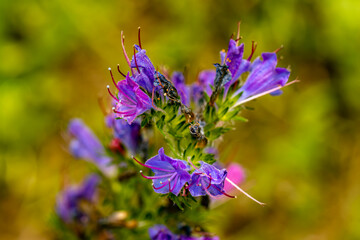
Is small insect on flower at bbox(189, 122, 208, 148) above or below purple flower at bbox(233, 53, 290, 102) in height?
below

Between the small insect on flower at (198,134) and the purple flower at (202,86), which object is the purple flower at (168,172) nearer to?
the small insect on flower at (198,134)

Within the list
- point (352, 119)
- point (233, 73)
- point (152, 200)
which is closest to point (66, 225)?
point (152, 200)

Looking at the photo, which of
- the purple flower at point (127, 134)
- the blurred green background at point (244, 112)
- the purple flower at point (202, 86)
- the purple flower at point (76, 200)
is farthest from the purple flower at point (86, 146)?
the blurred green background at point (244, 112)

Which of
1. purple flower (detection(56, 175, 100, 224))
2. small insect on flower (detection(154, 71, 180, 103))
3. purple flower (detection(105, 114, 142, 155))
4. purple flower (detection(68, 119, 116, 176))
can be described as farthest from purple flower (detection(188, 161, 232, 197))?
purple flower (detection(56, 175, 100, 224))

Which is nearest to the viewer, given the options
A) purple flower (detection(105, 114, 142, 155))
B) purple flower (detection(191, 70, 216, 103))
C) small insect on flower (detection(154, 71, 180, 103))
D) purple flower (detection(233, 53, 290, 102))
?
small insect on flower (detection(154, 71, 180, 103))

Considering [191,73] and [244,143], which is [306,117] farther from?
[191,73]

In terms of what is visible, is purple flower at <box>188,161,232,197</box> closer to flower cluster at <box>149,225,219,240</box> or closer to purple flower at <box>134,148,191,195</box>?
purple flower at <box>134,148,191,195</box>

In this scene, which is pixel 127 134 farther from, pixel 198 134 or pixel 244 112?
pixel 244 112
